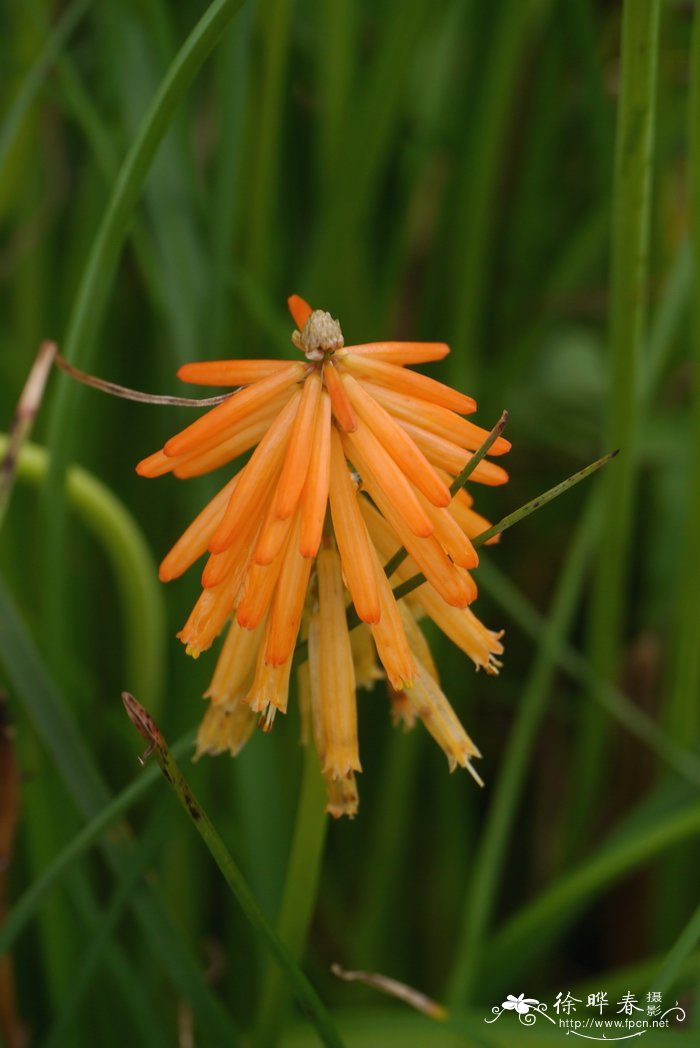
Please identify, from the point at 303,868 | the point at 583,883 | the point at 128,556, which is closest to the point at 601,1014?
the point at 583,883

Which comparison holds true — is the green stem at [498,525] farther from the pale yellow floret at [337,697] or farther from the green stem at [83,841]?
the green stem at [83,841]

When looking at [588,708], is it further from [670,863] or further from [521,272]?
[521,272]

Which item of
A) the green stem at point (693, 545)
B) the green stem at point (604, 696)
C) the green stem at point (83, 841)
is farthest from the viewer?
the green stem at point (604, 696)

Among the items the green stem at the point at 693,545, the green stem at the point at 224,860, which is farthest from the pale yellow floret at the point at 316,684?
the green stem at the point at 693,545

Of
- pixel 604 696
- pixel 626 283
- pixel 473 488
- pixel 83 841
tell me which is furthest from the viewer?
pixel 473 488

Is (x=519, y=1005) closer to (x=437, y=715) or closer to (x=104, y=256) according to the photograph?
(x=437, y=715)

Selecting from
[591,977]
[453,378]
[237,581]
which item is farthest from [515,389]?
[237,581]
